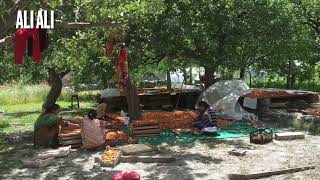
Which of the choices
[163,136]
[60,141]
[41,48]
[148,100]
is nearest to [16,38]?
[41,48]

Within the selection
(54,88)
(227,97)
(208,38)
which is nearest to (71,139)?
(227,97)

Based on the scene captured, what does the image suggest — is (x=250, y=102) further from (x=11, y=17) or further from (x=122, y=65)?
(x=11, y=17)

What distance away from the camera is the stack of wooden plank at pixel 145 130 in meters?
13.9

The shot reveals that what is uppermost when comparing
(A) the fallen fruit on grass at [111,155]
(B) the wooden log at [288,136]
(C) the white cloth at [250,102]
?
(C) the white cloth at [250,102]

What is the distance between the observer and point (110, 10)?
9.93 meters

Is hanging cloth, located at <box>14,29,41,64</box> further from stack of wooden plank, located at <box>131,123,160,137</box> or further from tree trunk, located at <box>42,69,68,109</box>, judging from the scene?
tree trunk, located at <box>42,69,68,109</box>

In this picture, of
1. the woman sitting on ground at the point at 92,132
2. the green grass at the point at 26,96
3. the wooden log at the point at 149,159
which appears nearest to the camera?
the wooden log at the point at 149,159

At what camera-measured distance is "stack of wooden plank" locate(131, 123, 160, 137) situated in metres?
13.9

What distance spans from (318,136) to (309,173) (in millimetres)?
4543

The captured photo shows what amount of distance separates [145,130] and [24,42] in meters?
5.70

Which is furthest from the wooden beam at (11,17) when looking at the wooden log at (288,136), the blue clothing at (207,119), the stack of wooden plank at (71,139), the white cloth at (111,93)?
the white cloth at (111,93)

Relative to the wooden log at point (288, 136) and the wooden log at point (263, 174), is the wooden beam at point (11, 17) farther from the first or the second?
the wooden log at point (288, 136)

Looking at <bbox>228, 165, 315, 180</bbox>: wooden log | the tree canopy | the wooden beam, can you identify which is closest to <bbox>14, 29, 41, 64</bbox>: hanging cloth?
the wooden beam

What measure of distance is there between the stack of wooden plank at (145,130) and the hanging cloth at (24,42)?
5.09 metres
